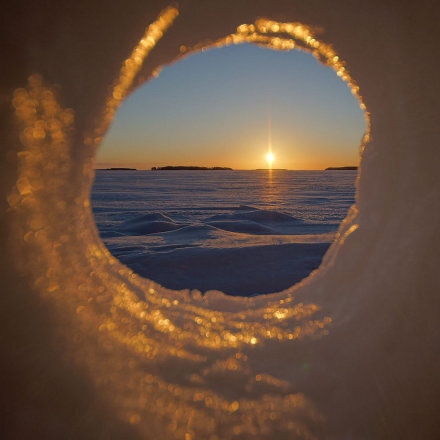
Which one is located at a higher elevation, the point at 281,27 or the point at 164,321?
the point at 281,27

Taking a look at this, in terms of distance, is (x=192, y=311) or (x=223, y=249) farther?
(x=223, y=249)

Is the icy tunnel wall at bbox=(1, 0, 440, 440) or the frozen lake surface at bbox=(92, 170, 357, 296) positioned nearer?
the icy tunnel wall at bbox=(1, 0, 440, 440)

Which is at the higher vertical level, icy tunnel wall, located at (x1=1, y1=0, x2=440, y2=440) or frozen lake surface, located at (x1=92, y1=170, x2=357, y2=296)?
icy tunnel wall, located at (x1=1, y1=0, x2=440, y2=440)

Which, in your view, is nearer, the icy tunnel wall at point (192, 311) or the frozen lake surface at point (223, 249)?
the icy tunnel wall at point (192, 311)

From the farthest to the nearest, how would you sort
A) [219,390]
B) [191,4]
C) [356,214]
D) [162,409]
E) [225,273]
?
[225,273] < [356,214] < [191,4] < [219,390] < [162,409]

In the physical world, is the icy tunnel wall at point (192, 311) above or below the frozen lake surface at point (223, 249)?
above

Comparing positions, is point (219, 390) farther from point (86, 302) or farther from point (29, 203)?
point (29, 203)

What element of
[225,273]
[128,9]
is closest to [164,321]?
[128,9]

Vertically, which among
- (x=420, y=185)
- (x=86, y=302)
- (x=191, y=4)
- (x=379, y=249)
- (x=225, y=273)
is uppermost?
(x=191, y=4)
